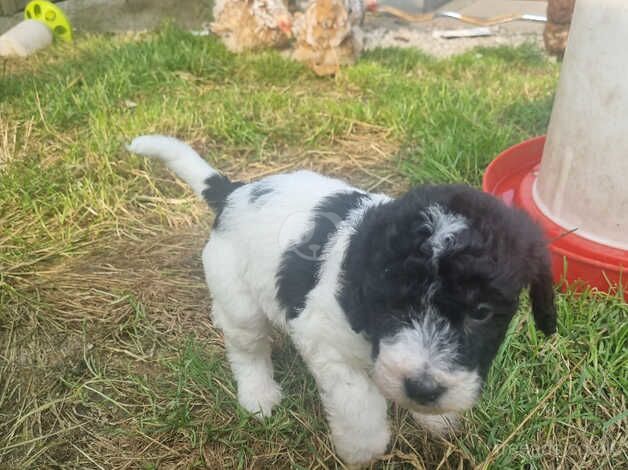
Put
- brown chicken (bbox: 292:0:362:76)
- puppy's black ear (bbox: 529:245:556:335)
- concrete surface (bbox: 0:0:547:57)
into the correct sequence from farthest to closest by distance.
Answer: concrete surface (bbox: 0:0:547:57)
brown chicken (bbox: 292:0:362:76)
puppy's black ear (bbox: 529:245:556:335)

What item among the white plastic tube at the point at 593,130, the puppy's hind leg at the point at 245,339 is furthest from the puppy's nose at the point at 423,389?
the white plastic tube at the point at 593,130

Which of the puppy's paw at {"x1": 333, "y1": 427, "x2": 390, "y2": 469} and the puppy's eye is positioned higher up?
the puppy's eye

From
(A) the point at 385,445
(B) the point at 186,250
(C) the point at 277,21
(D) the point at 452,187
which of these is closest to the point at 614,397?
(A) the point at 385,445

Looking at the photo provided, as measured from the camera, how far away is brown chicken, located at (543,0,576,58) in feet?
25.3

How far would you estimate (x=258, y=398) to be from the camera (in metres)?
3.18

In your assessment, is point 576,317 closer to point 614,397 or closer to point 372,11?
point 614,397

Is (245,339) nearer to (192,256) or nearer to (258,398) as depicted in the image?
(258,398)

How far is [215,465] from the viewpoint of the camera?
2904 mm

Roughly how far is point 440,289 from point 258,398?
154 centimetres

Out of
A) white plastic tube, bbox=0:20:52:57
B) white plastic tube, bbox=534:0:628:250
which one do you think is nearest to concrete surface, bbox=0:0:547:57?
white plastic tube, bbox=0:20:52:57

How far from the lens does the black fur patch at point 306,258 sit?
2.63 m

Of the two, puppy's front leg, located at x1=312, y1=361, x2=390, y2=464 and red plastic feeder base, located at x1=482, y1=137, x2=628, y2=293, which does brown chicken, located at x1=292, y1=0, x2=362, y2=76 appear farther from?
puppy's front leg, located at x1=312, y1=361, x2=390, y2=464

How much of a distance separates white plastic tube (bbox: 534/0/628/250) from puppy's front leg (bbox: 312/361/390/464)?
6.92ft

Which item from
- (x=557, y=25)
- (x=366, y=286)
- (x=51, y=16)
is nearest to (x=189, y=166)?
(x=366, y=286)
